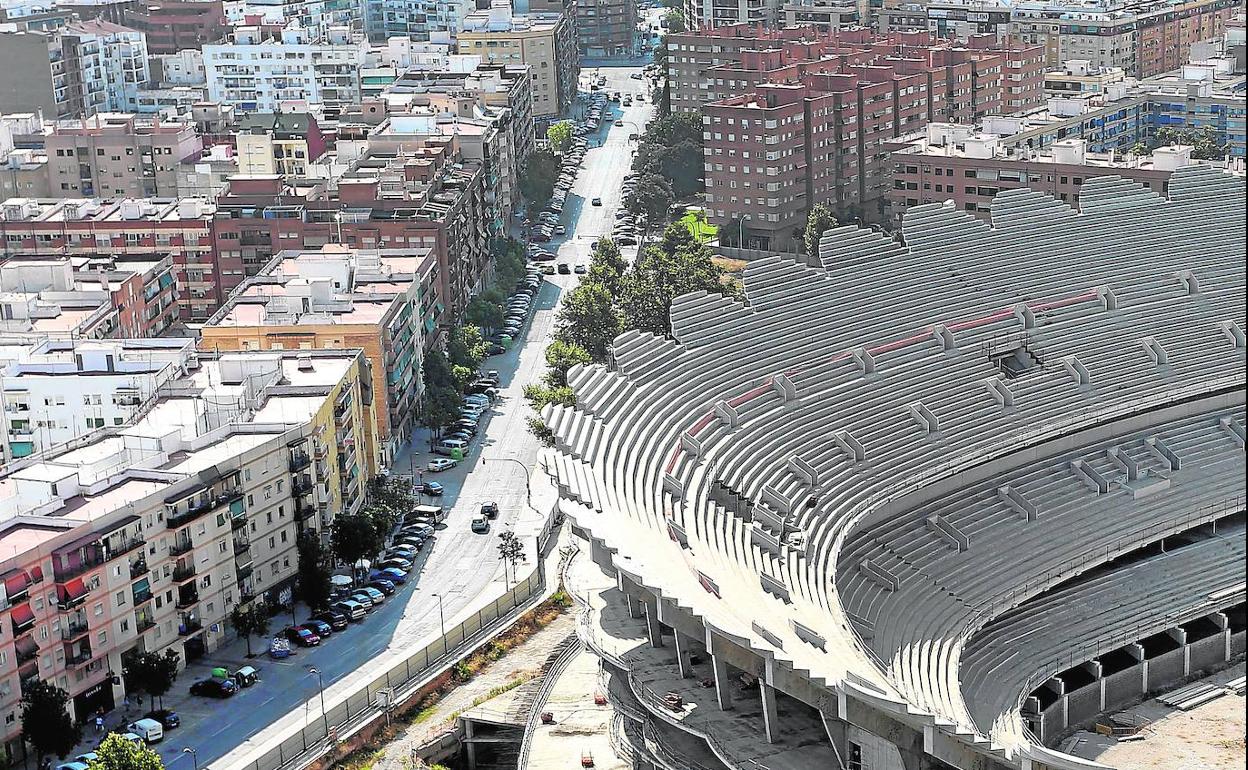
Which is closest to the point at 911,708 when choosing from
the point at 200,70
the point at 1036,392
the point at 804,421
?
the point at 804,421

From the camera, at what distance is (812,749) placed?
3659 centimetres

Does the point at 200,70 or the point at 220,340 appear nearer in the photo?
the point at 220,340

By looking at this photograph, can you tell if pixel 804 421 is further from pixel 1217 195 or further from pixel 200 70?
pixel 200 70

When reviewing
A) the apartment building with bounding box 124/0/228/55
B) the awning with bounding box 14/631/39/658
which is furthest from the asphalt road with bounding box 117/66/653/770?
the apartment building with bounding box 124/0/228/55

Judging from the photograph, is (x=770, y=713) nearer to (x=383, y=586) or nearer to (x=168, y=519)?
(x=168, y=519)

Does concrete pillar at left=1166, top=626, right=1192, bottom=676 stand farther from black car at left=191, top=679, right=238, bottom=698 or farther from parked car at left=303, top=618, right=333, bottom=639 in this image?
black car at left=191, top=679, right=238, bottom=698

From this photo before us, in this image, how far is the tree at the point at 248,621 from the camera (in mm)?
47531

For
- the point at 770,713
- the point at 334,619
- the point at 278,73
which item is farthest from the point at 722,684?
the point at 278,73

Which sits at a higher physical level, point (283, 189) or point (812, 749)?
point (283, 189)

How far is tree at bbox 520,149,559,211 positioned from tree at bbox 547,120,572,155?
8396 mm

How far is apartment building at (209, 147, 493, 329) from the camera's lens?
72312mm

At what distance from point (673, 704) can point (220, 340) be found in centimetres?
2731

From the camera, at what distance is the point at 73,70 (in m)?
111

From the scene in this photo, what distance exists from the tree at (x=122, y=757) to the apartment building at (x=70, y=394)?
1706 cm
